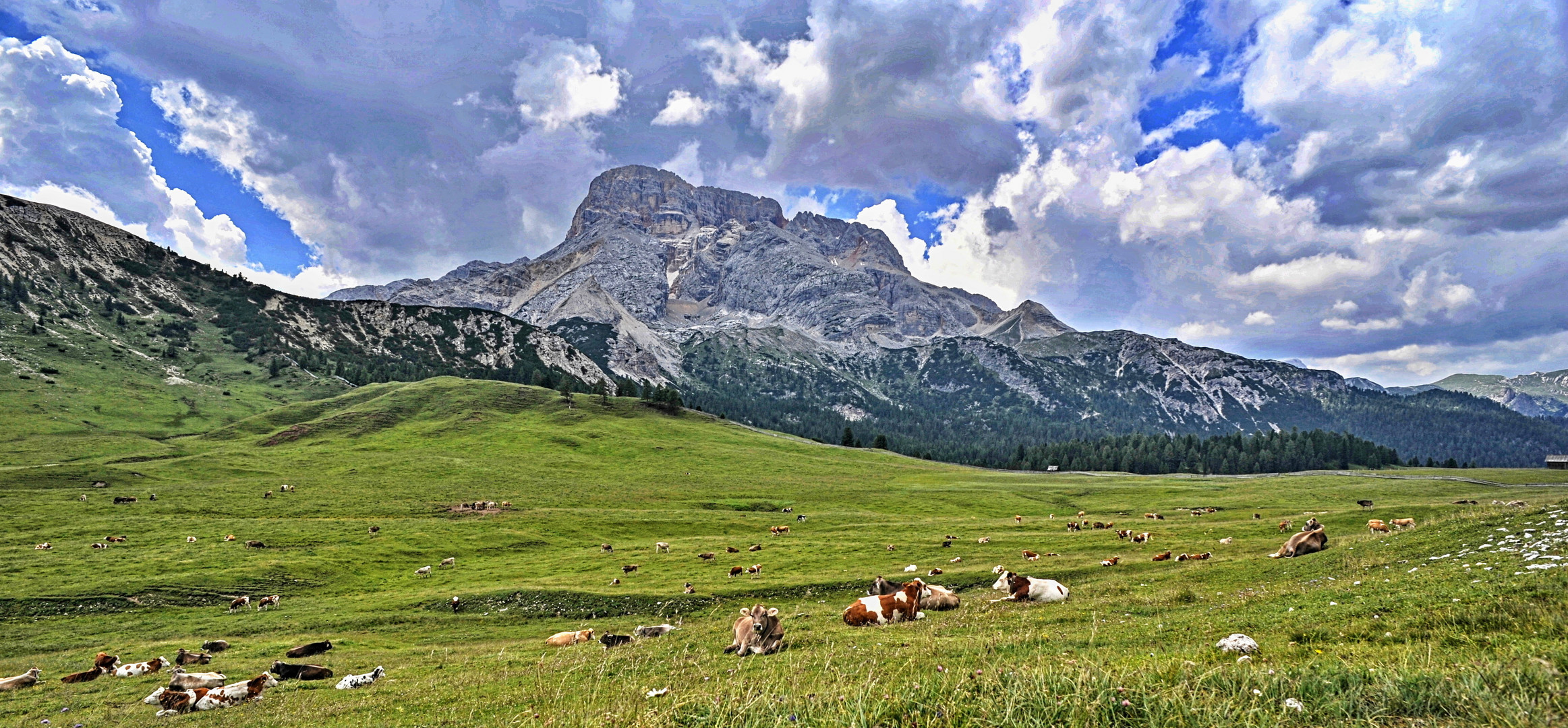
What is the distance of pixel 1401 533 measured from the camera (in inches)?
1077

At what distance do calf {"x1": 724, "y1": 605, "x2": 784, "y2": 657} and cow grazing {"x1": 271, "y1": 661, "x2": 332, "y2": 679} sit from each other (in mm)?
14079

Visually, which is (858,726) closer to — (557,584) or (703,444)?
(557,584)

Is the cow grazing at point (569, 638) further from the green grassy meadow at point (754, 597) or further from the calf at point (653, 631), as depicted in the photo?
the calf at point (653, 631)

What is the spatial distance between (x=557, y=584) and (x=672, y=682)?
27.8 meters

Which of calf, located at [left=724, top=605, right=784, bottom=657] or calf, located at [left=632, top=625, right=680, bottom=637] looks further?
calf, located at [left=632, top=625, right=680, bottom=637]

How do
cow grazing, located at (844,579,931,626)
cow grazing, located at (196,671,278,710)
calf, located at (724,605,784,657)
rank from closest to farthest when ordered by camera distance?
calf, located at (724,605,784,657) < cow grazing, located at (196,671,278,710) < cow grazing, located at (844,579,931,626)

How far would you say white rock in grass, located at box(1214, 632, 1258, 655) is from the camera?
35.5ft

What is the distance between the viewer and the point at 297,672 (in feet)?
68.2

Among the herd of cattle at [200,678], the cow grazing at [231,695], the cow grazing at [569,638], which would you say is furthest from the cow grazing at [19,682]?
the cow grazing at [569,638]

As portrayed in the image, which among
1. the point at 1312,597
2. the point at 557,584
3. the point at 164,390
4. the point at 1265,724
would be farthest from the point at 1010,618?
the point at 164,390

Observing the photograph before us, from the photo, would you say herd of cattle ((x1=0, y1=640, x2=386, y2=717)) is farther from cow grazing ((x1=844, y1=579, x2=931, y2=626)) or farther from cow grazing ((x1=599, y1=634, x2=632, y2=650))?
cow grazing ((x1=844, y1=579, x2=931, y2=626))

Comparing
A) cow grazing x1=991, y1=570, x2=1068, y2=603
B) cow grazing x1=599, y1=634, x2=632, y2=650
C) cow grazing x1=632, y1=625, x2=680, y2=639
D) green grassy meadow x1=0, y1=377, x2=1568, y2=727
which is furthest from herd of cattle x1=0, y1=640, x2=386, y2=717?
cow grazing x1=991, y1=570, x2=1068, y2=603

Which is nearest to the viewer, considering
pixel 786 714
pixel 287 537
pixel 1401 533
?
pixel 786 714

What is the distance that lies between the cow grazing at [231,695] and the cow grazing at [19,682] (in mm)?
8572
